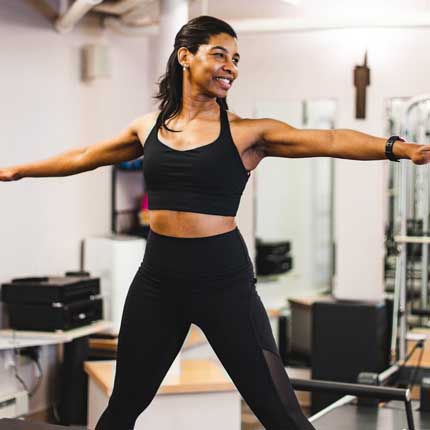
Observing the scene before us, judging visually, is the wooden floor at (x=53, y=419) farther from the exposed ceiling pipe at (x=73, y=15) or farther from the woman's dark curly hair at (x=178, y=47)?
the woman's dark curly hair at (x=178, y=47)

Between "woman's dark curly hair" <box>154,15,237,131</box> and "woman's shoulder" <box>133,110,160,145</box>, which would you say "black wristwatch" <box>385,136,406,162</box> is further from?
"woman's shoulder" <box>133,110,160,145</box>

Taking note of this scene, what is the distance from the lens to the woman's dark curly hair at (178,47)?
2.20 metres

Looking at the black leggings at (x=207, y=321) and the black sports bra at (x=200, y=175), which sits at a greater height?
the black sports bra at (x=200, y=175)

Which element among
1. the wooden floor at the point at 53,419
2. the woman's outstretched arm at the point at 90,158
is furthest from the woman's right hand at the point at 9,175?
the wooden floor at the point at 53,419

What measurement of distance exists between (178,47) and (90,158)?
1.42 ft

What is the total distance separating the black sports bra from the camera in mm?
2148

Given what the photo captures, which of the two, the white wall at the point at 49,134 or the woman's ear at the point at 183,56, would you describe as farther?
the white wall at the point at 49,134

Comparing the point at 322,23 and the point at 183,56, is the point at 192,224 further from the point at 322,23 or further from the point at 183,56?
the point at 322,23

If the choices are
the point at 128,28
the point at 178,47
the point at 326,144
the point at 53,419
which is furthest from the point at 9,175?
the point at 128,28

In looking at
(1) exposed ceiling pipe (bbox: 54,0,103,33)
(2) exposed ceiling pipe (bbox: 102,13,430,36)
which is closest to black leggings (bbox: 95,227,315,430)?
(1) exposed ceiling pipe (bbox: 54,0,103,33)

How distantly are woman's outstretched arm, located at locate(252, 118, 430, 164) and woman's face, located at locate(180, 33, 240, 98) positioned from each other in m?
0.13

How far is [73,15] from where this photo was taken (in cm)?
487

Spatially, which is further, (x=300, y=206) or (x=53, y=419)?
(x=300, y=206)

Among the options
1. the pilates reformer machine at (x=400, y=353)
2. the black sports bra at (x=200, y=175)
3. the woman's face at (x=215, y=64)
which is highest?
the woman's face at (x=215, y=64)
